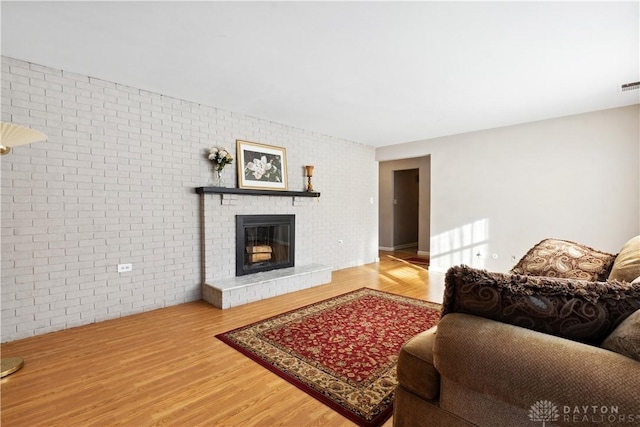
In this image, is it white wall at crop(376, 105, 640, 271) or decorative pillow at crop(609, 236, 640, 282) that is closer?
decorative pillow at crop(609, 236, 640, 282)

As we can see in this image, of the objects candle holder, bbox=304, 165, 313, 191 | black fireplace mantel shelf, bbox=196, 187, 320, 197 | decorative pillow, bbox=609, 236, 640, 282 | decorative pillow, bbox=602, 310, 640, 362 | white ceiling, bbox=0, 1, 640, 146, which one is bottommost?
decorative pillow, bbox=602, 310, 640, 362

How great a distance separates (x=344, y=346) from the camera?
8.29 feet

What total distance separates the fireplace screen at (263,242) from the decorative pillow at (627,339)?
3738mm

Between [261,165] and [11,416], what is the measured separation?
3.44m

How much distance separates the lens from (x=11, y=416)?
5.56 feet

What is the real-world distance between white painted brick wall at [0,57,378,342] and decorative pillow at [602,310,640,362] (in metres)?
3.72

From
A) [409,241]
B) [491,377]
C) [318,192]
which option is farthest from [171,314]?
[409,241]

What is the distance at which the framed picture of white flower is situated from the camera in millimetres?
4207

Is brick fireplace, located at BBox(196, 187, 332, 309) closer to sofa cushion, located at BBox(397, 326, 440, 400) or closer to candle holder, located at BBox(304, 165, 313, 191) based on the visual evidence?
candle holder, located at BBox(304, 165, 313, 191)

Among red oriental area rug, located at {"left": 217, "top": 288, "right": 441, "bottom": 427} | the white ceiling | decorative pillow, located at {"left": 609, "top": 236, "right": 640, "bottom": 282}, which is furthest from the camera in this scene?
the white ceiling

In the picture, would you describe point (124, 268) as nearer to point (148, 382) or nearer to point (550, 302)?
point (148, 382)

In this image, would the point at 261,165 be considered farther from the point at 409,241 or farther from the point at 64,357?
the point at 409,241

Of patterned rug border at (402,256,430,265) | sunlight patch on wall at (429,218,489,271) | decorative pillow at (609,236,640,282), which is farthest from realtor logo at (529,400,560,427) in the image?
patterned rug border at (402,256,430,265)

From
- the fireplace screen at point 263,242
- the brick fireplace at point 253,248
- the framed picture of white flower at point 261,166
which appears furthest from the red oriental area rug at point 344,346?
the framed picture of white flower at point 261,166
